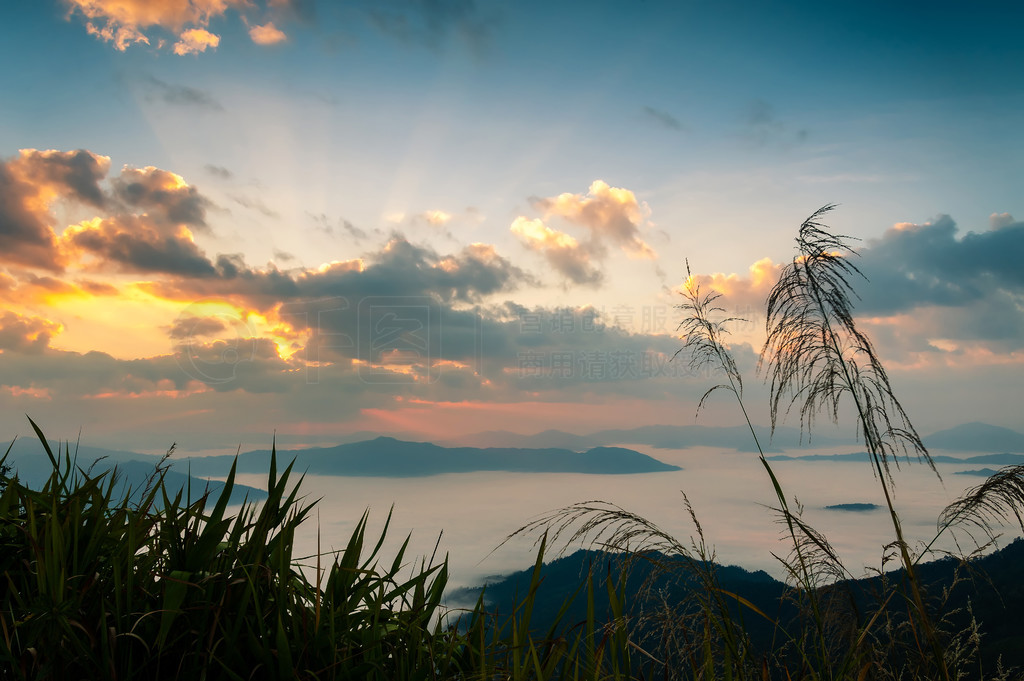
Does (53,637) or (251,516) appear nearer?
(53,637)

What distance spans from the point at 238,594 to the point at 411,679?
725mm

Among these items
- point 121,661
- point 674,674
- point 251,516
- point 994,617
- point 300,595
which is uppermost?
point 251,516

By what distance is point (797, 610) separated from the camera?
2.81 metres

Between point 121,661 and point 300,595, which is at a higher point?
point 300,595

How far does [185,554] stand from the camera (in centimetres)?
254

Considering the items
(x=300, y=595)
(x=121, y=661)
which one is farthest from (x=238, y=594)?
(x=121, y=661)

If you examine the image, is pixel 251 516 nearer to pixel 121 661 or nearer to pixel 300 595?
pixel 300 595

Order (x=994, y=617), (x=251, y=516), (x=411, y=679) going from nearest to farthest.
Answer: (x=411, y=679), (x=251, y=516), (x=994, y=617)

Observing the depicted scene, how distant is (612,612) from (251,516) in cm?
156

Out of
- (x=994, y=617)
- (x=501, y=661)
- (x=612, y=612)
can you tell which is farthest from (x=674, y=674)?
(x=994, y=617)

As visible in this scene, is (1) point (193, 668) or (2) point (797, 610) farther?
(2) point (797, 610)

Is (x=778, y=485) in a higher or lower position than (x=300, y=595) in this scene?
higher

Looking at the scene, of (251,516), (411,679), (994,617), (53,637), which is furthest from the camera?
(994,617)

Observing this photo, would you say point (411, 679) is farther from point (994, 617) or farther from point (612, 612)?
A: point (994, 617)
